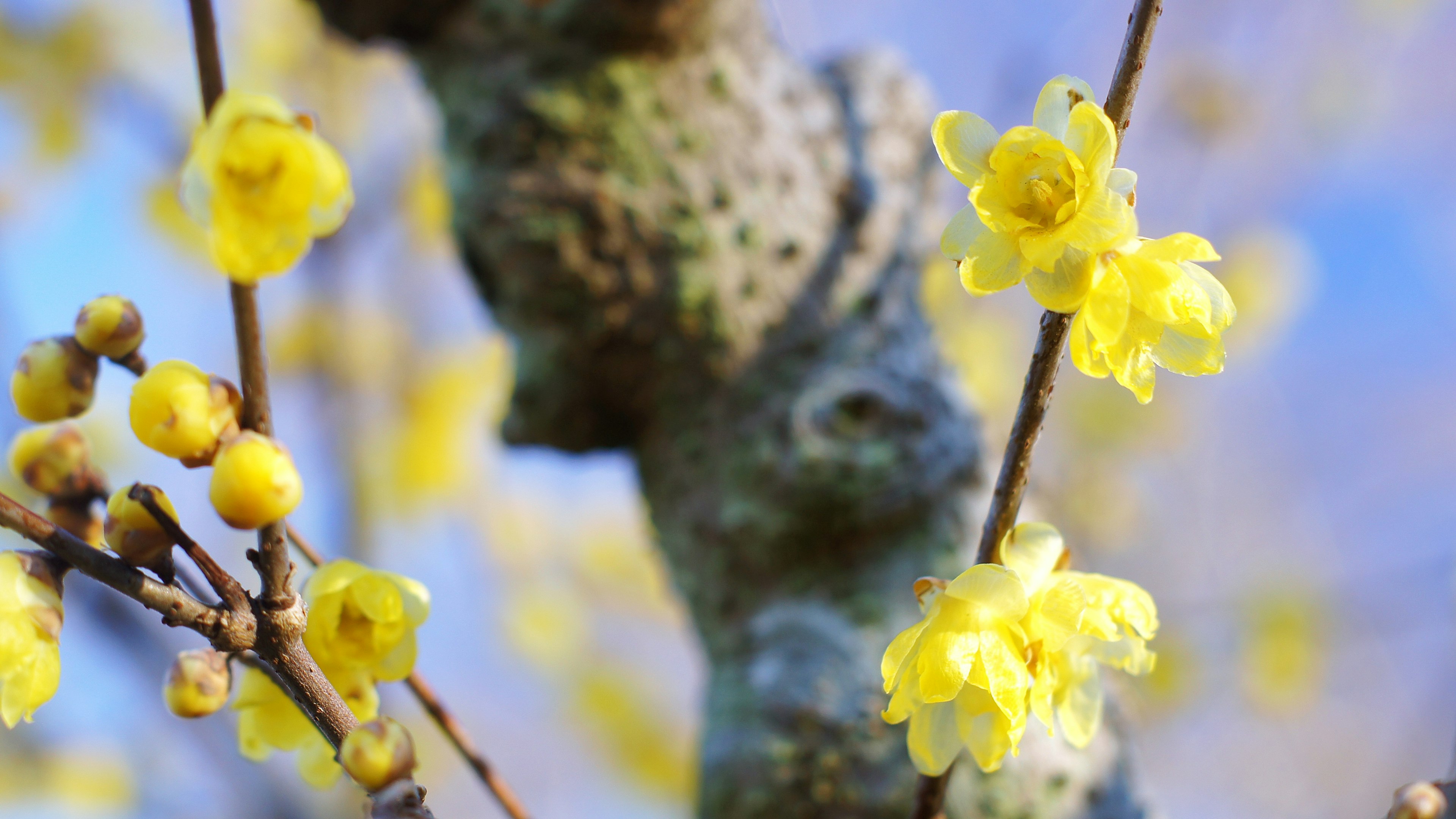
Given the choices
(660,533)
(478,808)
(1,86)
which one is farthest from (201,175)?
(478,808)

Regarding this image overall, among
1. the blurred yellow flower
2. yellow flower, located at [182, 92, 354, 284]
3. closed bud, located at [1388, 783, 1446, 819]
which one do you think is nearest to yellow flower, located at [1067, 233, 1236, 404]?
closed bud, located at [1388, 783, 1446, 819]

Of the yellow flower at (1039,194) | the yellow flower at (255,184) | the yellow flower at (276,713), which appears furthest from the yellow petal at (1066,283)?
the yellow flower at (276,713)

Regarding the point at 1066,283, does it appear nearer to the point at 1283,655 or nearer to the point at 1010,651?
the point at 1010,651

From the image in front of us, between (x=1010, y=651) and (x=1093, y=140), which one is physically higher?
(x=1093, y=140)

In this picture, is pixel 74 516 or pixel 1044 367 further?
pixel 74 516

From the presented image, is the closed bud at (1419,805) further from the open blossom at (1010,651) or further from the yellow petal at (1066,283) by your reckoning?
the yellow petal at (1066,283)

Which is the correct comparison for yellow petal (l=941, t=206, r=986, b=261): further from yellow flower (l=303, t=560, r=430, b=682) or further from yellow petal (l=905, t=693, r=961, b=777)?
yellow flower (l=303, t=560, r=430, b=682)

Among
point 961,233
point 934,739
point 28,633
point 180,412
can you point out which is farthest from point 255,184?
point 934,739
